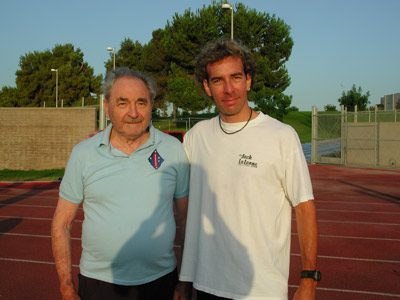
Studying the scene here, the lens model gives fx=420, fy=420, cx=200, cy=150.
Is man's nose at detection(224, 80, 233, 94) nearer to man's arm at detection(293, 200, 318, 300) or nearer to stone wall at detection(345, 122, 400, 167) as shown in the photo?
man's arm at detection(293, 200, 318, 300)

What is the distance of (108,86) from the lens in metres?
2.58

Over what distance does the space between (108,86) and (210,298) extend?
1.40m

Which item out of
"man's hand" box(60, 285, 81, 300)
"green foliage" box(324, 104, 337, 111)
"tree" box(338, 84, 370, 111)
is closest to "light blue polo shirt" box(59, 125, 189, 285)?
"man's hand" box(60, 285, 81, 300)

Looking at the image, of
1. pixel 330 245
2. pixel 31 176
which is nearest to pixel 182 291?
pixel 330 245

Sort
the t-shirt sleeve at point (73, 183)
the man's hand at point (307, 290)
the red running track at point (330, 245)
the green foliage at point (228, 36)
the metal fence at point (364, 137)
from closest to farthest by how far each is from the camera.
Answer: the man's hand at point (307, 290)
the t-shirt sleeve at point (73, 183)
the red running track at point (330, 245)
the metal fence at point (364, 137)
the green foliage at point (228, 36)

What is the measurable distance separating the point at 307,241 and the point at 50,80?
58.3 m

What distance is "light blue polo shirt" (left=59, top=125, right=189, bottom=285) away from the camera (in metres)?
2.40

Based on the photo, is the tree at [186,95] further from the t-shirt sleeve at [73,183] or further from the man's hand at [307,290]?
the man's hand at [307,290]

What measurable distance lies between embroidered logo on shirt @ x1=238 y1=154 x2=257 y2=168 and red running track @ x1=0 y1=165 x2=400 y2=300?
270 cm

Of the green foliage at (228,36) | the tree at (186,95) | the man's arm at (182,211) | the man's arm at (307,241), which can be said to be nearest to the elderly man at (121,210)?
the man's arm at (182,211)

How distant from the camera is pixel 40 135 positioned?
21.8m

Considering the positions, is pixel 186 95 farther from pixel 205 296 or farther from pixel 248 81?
pixel 205 296

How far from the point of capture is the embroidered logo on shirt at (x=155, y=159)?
8.25 feet

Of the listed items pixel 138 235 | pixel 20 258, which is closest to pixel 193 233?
pixel 138 235
